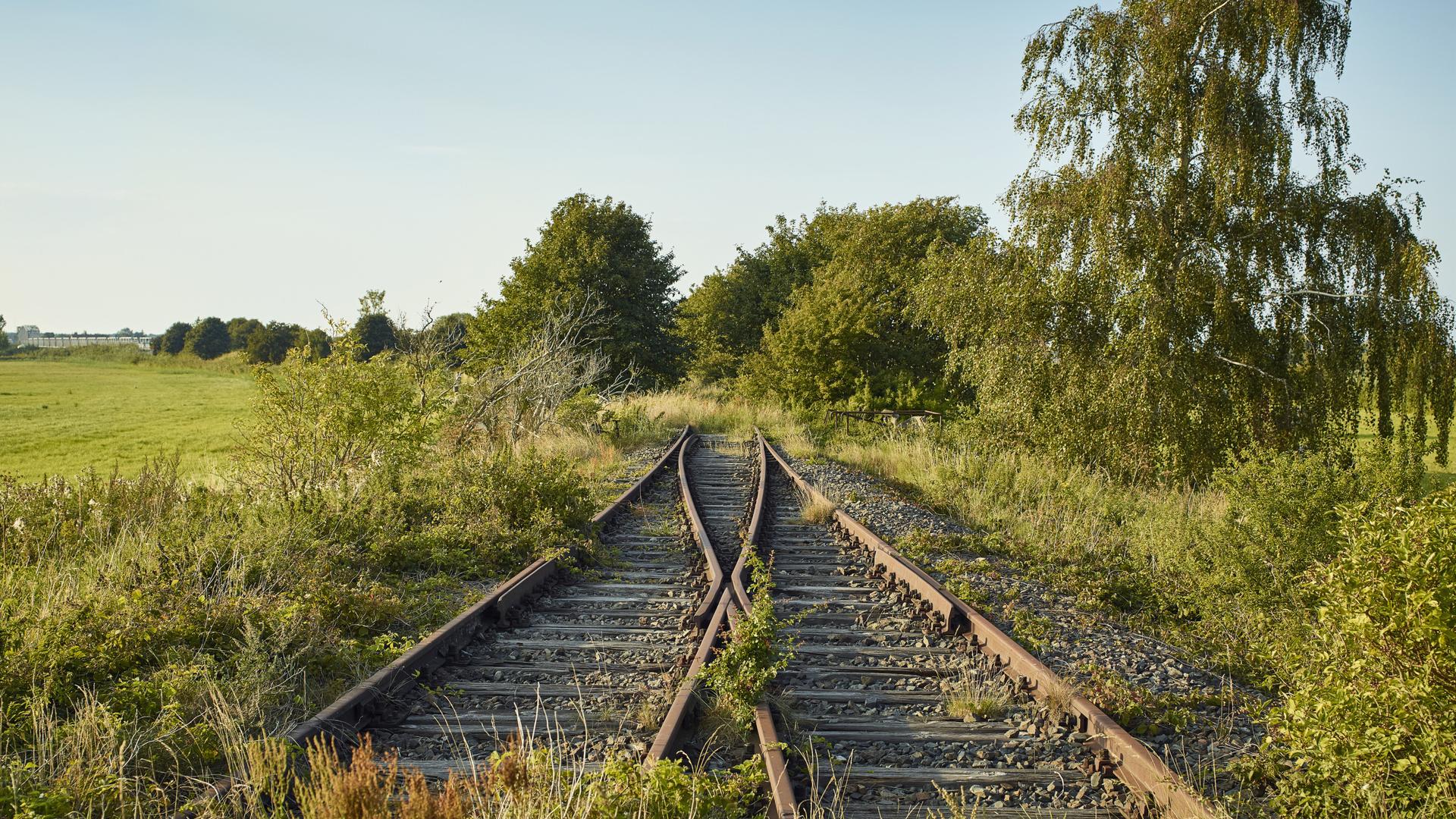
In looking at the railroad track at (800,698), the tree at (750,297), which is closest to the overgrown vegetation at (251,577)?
the railroad track at (800,698)

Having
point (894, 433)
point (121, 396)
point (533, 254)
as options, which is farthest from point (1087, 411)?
point (121, 396)

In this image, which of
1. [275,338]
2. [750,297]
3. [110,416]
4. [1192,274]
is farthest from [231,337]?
[1192,274]

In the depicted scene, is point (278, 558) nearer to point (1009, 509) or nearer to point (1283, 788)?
point (1283, 788)

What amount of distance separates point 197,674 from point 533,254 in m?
27.3

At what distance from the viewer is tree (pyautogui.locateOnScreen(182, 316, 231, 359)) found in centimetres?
9175

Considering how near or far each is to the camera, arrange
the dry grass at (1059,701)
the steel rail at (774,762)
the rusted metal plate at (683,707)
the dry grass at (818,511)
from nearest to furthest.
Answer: the steel rail at (774,762)
the rusted metal plate at (683,707)
the dry grass at (1059,701)
the dry grass at (818,511)

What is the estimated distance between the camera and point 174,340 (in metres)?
96.6

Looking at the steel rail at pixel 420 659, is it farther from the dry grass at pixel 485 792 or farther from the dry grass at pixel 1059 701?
the dry grass at pixel 1059 701

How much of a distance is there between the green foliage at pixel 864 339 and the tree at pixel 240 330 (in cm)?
7449

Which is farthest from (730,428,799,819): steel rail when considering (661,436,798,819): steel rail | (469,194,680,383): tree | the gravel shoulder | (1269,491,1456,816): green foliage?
(469,194,680,383): tree

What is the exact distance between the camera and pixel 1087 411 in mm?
13266

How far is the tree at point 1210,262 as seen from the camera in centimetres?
1227

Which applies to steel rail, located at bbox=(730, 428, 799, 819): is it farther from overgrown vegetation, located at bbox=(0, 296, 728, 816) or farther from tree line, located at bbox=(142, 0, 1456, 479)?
tree line, located at bbox=(142, 0, 1456, 479)

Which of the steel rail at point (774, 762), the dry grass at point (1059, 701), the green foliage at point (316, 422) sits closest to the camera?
the steel rail at point (774, 762)
